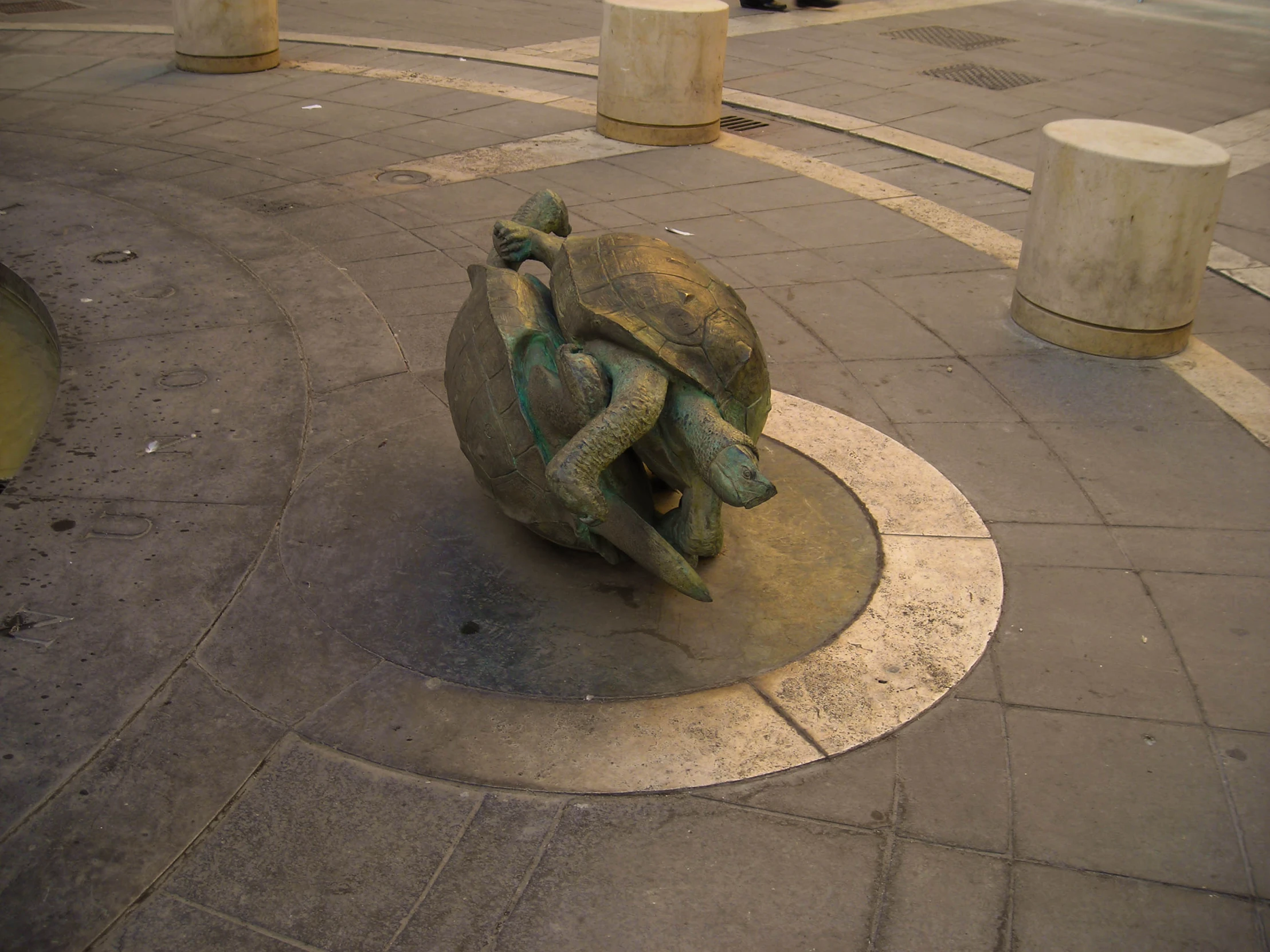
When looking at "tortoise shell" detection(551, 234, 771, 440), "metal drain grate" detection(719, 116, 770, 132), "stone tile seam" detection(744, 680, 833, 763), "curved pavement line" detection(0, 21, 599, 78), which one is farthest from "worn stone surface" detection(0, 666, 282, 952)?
"curved pavement line" detection(0, 21, 599, 78)

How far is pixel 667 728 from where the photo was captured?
382 cm

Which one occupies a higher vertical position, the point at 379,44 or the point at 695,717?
the point at 379,44

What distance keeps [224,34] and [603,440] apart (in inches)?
383

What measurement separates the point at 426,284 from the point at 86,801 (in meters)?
4.24

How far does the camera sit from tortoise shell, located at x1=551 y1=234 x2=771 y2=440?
3.89m

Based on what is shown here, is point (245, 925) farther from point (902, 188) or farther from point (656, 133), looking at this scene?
point (656, 133)

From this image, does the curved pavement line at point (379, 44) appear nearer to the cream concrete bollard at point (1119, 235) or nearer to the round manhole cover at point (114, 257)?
the round manhole cover at point (114, 257)

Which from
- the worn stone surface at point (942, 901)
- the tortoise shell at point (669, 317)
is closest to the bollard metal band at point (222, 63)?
the tortoise shell at point (669, 317)

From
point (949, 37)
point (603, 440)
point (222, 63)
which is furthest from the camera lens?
point (949, 37)

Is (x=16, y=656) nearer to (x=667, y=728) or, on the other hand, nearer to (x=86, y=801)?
(x=86, y=801)

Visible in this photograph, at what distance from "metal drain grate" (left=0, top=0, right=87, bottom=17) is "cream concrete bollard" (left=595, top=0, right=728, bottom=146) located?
830cm

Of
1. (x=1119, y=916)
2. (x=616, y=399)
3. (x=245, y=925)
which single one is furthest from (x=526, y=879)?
(x=1119, y=916)

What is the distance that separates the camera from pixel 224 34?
11391 mm

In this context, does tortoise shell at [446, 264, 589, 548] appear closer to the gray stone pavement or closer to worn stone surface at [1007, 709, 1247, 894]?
the gray stone pavement
